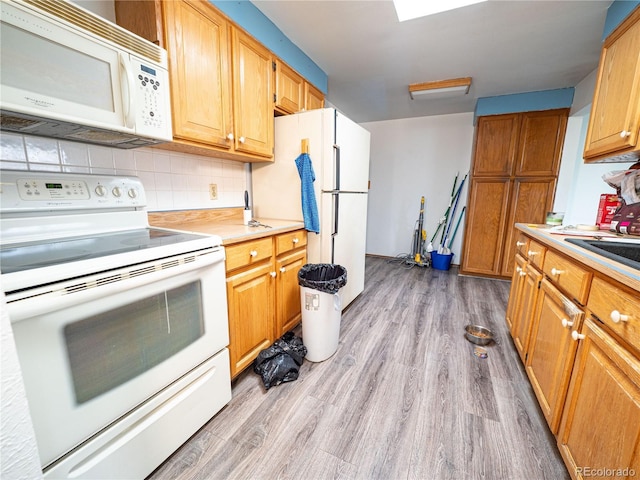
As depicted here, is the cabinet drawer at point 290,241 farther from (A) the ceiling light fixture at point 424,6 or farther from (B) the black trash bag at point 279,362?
(A) the ceiling light fixture at point 424,6

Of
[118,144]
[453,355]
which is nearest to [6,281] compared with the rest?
[118,144]

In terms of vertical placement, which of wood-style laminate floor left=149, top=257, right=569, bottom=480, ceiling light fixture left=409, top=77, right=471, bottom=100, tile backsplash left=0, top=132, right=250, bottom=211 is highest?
ceiling light fixture left=409, top=77, right=471, bottom=100

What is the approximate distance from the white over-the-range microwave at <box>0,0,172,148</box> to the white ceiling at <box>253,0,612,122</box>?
3.39 feet

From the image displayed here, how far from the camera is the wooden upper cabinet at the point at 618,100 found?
1.29m

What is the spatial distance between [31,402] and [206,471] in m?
0.69

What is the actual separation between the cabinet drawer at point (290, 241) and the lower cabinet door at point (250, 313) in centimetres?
15

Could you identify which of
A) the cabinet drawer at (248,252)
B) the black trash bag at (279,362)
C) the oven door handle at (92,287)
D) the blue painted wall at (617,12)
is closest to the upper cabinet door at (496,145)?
the blue painted wall at (617,12)

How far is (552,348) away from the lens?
3.84ft

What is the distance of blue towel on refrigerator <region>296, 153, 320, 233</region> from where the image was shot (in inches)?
73.3

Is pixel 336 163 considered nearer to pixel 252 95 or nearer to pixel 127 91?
pixel 252 95

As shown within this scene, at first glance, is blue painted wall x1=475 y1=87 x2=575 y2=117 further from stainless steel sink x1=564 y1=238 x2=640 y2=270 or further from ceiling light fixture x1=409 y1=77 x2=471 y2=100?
stainless steel sink x1=564 y1=238 x2=640 y2=270

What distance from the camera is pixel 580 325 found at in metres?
0.97

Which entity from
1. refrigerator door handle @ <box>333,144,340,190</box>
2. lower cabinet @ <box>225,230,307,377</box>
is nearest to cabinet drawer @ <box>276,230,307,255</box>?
lower cabinet @ <box>225,230,307,377</box>

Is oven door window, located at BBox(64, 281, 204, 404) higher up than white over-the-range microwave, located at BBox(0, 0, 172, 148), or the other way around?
white over-the-range microwave, located at BBox(0, 0, 172, 148)
